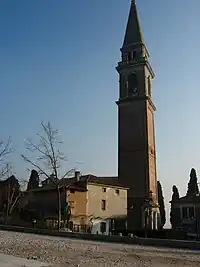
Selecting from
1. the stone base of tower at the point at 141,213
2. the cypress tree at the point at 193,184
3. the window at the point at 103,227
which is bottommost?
the window at the point at 103,227

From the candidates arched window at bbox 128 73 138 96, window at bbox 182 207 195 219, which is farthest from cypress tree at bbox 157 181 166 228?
arched window at bbox 128 73 138 96

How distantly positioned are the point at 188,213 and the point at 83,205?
21.8 meters

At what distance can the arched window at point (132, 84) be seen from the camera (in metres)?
62.6

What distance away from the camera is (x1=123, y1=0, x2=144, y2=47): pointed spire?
6664 cm

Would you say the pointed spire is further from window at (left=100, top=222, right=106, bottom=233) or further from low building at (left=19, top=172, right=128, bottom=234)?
window at (left=100, top=222, right=106, bottom=233)

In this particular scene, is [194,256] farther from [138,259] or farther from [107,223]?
[107,223]

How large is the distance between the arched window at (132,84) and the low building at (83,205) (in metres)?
19.8

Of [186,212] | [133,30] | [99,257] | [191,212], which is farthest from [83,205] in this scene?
[133,30]

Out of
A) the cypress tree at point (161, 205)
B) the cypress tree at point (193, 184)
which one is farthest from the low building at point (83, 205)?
the cypress tree at point (193, 184)

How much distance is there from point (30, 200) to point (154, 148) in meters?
25.1

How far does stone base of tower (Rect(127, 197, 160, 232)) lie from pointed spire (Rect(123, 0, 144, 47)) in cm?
2955

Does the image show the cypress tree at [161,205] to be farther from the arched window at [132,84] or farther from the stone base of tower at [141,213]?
the arched window at [132,84]

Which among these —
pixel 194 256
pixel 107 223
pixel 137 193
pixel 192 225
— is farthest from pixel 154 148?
pixel 194 256

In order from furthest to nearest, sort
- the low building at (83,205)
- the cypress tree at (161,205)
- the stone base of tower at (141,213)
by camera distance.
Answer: the cypress tree at (161,205) → the stone base of tower at (141,213) → the low building at (83,205)
